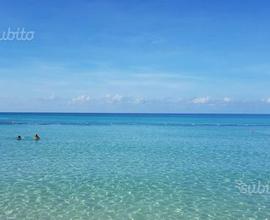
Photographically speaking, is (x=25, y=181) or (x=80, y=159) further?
(x=80, y=159)

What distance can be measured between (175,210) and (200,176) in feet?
23.9

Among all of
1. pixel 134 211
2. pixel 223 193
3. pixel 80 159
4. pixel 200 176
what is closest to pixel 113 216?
pixel 134 211

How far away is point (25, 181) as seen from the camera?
20.2m

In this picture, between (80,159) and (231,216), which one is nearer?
(231,216)

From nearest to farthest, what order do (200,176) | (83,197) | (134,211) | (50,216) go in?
(50,216), (134,211), (83,197), (200,176)

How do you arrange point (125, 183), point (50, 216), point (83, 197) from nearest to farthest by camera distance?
point (50, 216) < point (83, 197) < point (125, 183)

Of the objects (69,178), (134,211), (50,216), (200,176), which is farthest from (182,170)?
(50,216)

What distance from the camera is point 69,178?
2133cm

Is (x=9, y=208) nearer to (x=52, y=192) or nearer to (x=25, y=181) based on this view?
(x=52, y=192)

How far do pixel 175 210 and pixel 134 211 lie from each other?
1892 millimetres

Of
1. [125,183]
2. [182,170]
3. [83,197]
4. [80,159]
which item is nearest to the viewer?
[83,197]

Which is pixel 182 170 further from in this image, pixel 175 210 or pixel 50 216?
pixel 50 216

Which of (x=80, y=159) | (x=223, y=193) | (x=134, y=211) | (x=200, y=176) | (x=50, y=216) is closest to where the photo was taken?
(x=50, y=216)

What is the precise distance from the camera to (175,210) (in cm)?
1546
